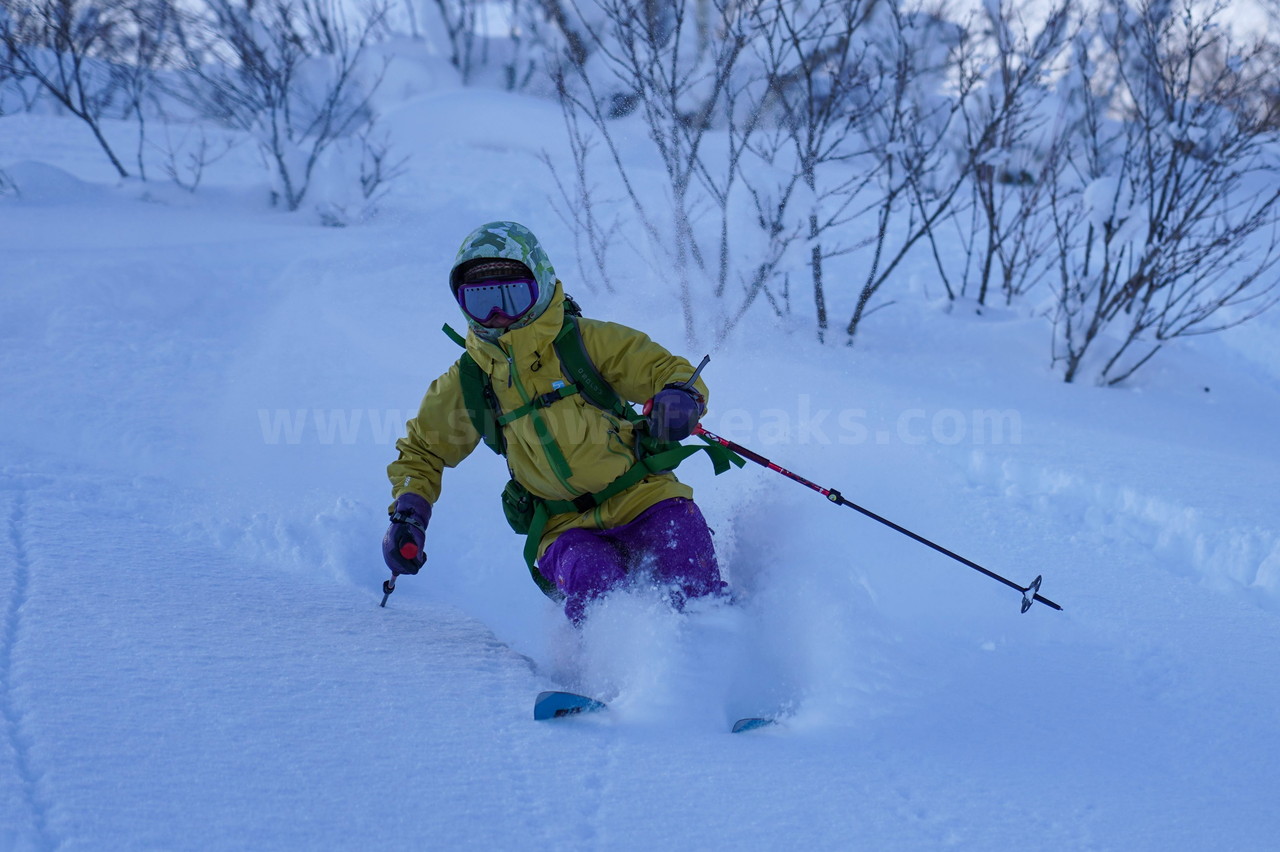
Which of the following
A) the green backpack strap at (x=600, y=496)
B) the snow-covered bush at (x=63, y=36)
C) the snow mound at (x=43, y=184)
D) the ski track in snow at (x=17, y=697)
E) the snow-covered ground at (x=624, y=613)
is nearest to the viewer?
the ski track in snow at (x=17, y=697)

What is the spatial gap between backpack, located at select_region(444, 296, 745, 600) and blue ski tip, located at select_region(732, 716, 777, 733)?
31.5 inches

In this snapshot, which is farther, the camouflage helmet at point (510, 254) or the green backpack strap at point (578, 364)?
the green backpack strap at point (578, 364)

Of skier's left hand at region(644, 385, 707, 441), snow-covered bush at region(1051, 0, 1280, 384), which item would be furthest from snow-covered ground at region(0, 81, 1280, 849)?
skier's left hand at region(644, 385, 707, 441)

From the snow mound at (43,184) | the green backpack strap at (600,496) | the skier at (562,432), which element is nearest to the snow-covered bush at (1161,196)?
the green backpack strap at (600,496)

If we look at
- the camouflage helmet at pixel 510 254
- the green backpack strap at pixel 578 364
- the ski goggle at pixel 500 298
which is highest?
the camouflage helmet at pixel 510 254

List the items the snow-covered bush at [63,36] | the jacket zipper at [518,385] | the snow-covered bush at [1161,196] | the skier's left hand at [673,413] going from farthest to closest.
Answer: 1. the snow-covered bush at [63,36]
2. the snow-covered bush at [1161,196]
3. the jacket zipper at [518,385]
4. the skier's left hand at [673,413]

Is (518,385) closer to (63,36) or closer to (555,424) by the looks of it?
(555,424)

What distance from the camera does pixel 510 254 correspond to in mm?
2314

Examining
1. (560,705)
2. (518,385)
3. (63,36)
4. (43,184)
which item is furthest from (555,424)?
(63,36)

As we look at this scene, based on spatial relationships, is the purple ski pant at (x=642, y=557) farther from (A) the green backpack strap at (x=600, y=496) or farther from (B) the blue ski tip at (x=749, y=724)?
(B) the blue ski tip at (x=749, y=724)

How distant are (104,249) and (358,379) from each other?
2.29 metres

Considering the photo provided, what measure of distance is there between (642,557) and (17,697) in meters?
1.45

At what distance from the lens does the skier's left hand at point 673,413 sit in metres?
2.29

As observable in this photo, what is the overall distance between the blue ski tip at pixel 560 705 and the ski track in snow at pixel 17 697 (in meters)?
0.89
